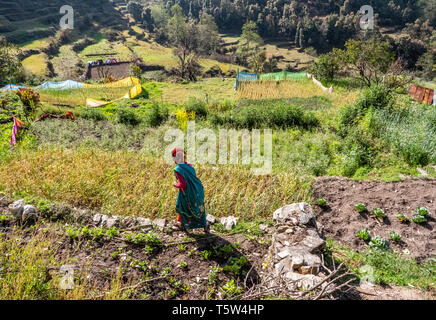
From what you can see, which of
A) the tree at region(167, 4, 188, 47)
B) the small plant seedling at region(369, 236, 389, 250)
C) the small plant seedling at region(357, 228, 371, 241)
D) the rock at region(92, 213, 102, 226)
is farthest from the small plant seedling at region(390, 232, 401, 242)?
the tree at region(167, 4, 188, 47)

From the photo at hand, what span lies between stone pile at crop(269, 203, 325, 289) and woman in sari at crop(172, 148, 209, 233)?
52.0 inches

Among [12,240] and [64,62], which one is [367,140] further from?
[64,62]

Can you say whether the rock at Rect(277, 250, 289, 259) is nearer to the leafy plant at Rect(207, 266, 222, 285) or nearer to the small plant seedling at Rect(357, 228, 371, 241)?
the leafy plant at Rect(207, 266, 222, 285)

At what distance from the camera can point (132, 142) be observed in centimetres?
975

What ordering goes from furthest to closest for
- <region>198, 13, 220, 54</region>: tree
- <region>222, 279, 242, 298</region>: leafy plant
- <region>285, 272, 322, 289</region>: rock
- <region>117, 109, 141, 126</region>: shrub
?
1. <region>198, 13, 220, 54</region>: tree
2. <region>117, 109, 141, 126</region>: shrub
3. <region>222, 279, 242, 298</region>: leafy plant
4. <region>285, 272, 322, 289</region>: rock

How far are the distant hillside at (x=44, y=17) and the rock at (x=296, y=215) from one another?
65983 mm

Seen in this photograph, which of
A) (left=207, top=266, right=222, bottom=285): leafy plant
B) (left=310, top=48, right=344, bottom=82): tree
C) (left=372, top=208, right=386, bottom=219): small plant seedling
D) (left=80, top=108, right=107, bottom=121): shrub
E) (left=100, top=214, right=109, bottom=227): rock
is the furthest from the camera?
(left=310, top=48, right=344, bottom=82): tree

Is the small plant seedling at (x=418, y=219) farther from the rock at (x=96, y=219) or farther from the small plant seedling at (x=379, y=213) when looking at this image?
the rock at (x=96, y=219)

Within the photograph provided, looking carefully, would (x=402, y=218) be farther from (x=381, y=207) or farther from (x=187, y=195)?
(x=187, y=195)

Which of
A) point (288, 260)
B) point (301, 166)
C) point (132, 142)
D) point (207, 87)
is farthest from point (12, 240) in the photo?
point (207, 87)

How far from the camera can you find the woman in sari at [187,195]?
3.93 metres

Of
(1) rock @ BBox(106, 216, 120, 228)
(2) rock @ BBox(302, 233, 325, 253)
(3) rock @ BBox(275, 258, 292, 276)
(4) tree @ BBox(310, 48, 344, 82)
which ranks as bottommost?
(1) rock @ BBox(106, 216, 120, 228)

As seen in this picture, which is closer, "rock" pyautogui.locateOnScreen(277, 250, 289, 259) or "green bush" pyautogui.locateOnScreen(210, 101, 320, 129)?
"rock" pyautogui.locateOnScreen(277, 250, 289, 259)

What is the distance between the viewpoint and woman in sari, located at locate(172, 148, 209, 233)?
3930 mm
